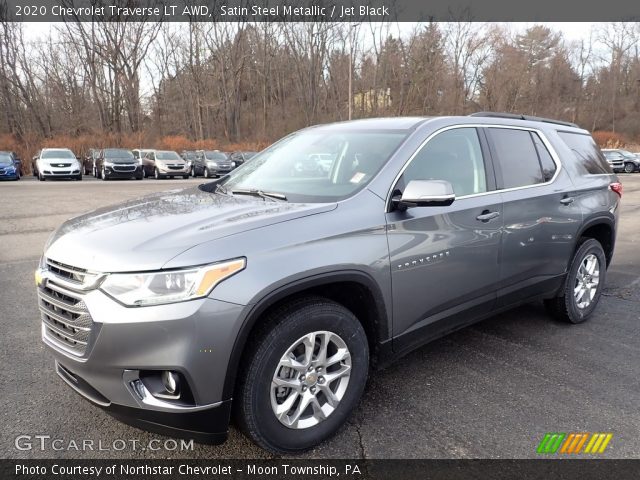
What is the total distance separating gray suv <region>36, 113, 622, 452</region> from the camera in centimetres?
214

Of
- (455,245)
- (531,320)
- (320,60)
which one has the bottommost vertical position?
(531,320)

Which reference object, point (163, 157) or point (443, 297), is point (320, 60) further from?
point (443, 297)

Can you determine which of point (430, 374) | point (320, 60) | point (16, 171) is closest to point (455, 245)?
point (430, 374)

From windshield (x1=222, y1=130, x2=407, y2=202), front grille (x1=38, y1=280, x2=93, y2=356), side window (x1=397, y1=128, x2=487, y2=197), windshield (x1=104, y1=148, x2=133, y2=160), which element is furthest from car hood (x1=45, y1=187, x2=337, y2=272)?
windshield (x1=104, y1=148, x2=133, y2=160)

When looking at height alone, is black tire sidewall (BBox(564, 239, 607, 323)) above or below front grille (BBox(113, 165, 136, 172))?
below

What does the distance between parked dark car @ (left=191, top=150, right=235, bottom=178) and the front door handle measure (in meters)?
26.1

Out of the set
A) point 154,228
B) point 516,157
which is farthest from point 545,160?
point 154,228

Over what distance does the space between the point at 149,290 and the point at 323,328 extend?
0.90 m

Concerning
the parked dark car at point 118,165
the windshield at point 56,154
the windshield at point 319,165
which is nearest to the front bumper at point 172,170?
the parked dark car at point 118,165

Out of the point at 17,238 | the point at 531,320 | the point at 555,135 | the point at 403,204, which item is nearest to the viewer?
the point at 403,204

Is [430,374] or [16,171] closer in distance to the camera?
[430,374]

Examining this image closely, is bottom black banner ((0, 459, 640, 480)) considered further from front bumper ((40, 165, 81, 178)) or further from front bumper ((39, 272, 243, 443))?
front bumper ((40, 165, 81, 178))

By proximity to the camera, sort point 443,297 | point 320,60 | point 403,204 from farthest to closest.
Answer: point 320,60
point 443,297
point 403,204

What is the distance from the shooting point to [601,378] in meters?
3.43
